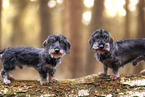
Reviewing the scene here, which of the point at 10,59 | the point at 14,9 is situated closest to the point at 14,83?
the point at 10,59

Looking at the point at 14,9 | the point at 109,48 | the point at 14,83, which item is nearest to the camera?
the point at 109,48

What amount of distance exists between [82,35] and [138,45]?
151 centimetres

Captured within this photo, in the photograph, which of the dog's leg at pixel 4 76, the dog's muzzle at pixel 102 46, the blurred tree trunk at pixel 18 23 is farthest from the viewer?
the blurred tree trunk at pixel 18 23

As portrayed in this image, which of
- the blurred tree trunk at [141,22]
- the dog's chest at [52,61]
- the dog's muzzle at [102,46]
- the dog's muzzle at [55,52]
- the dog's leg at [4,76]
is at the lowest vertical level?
the dog's leg at [4,76]

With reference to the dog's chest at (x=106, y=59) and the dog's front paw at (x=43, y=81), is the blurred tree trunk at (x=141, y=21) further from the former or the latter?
the dog's front paw at (x=43, y=81)

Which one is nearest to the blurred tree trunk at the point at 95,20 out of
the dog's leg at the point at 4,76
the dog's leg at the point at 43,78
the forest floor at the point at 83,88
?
the forest floor at the point at 83,88

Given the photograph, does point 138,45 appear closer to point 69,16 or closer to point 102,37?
point 102,37

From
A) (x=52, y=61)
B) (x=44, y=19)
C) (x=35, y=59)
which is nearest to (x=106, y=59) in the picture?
(x=52, y=61)

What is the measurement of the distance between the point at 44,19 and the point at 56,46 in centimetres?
179

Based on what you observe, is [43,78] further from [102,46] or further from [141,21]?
[141,21]

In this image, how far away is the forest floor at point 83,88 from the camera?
289 cm

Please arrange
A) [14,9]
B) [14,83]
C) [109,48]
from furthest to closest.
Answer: [14,9], [14,83], [109,48]

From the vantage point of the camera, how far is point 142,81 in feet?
10.2

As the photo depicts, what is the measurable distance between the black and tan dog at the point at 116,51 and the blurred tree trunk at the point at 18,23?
209 cm
